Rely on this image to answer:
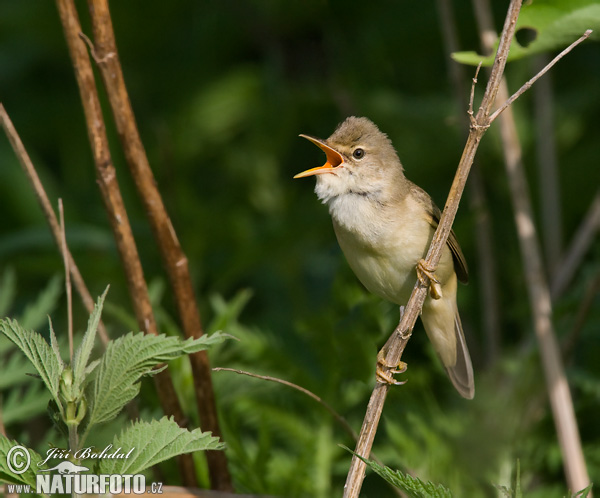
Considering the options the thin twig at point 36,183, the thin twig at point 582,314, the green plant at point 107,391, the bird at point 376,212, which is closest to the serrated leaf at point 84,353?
the green plant at point 107,391

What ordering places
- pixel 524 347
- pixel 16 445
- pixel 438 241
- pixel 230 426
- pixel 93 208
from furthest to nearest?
pixel 93 208
pixel 524 347
pixel 230 426
pixel 438 241
pixel 16 445

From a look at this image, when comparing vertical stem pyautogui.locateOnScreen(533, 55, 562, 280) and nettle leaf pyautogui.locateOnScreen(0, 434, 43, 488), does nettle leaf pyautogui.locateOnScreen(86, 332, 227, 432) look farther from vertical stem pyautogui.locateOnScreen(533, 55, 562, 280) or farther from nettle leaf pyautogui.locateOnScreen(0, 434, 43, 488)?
vertical stem pyautogui.locateOnScreen(533, 55, 562, 280)

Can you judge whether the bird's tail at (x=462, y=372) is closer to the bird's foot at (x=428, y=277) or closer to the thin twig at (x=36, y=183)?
the bird's foot at (x=428, y=277)

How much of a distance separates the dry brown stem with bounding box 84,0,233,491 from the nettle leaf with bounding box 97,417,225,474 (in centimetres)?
36

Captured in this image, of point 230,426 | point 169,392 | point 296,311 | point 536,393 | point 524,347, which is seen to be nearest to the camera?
point 169,392

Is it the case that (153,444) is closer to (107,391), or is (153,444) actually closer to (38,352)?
(107,391)

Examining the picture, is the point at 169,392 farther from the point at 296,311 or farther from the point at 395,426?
the point at 296,311

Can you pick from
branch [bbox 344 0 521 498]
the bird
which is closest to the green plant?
branch [bbox 344 0 521 498]

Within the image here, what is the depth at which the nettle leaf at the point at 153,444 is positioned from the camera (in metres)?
1.39

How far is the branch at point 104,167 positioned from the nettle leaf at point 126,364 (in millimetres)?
312

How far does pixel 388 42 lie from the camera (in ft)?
12.2

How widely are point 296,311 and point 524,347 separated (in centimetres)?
100

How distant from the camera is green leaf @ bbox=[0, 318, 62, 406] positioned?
1.34 meters

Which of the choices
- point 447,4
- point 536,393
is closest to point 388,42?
point 447,4
